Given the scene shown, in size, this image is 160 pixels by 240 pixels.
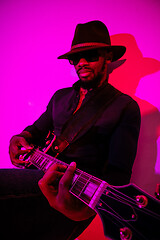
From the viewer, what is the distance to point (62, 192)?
82 centimetres

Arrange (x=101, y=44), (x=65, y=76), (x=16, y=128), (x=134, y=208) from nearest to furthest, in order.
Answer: (x=134, y=208) → (x=101, y=44) → (x=65, y=76) → (x=16, y=128)

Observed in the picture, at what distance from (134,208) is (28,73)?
6.72 ft

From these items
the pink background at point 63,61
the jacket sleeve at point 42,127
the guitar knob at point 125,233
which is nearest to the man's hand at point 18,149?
the jacket sleeve at point 42,127

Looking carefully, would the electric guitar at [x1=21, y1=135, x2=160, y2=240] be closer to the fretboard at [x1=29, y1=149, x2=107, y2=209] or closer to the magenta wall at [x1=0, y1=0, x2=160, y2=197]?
the fretboard at [x1=29, y1=149, x2=107, y2=209]

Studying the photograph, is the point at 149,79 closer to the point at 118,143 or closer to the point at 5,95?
the point at 118,143

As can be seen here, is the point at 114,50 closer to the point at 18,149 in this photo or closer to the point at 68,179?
the point at 68,179

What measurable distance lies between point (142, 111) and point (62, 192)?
94 cm

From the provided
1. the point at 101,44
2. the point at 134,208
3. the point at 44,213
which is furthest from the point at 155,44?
the point at 44,213

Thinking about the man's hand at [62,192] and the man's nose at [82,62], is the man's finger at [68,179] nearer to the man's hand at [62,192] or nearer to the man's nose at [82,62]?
the man's hand at [62,192]

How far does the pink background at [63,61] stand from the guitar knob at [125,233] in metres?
0.85

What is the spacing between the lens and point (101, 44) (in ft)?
4.00

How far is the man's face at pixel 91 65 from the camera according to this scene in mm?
1254

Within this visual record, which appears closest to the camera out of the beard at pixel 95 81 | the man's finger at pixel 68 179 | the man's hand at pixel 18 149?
the man's finger at pixel 68 179

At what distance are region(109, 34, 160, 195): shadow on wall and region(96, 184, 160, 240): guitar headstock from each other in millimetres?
817
